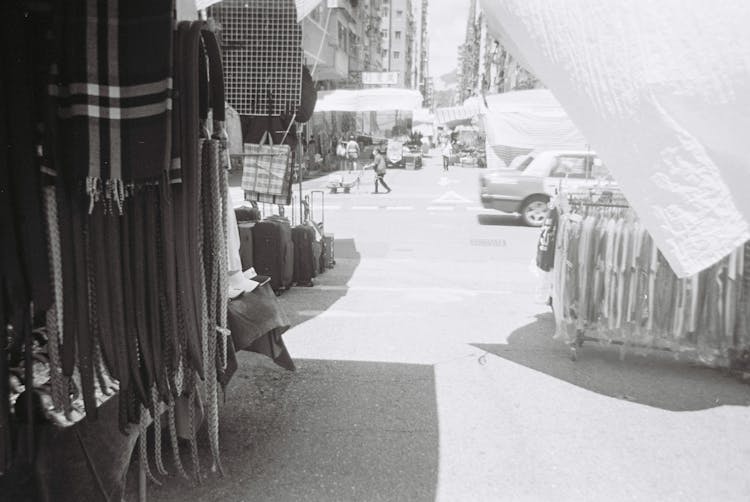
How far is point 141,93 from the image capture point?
2240 mm

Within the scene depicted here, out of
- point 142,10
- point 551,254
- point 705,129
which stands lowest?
point 551,254

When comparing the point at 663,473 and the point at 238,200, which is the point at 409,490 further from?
the point at 238,200

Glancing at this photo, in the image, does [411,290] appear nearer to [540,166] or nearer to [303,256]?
[303,256]

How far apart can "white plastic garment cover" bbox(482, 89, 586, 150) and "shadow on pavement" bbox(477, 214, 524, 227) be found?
312 cm

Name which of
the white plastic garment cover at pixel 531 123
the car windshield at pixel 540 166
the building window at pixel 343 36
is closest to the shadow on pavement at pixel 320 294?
the white plastic garment cover at pixel 531 123

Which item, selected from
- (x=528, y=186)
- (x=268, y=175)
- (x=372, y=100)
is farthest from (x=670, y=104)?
(x=372, y=100)

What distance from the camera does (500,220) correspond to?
1438cm

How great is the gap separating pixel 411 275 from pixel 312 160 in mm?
20885

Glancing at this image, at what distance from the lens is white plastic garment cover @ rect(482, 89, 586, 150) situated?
34.5 feet

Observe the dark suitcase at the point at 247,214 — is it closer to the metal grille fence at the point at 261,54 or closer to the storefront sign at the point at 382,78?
the metal grille fence at the point at 261,54

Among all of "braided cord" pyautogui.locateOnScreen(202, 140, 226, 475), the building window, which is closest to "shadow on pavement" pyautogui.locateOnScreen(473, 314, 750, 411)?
"braided cord" pyautogui.locateOnScreen(202, 140, 226, 475)

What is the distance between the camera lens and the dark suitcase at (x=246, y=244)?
22.4 ft

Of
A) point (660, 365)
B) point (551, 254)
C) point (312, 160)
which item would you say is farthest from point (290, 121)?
point (312, 160)

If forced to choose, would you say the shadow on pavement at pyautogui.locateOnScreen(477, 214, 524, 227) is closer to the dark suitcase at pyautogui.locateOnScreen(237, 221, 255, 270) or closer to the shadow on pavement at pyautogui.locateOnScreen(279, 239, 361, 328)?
the shadow on pavement at pyautogui.locateOnScreen(279, 239, 361, 328)
